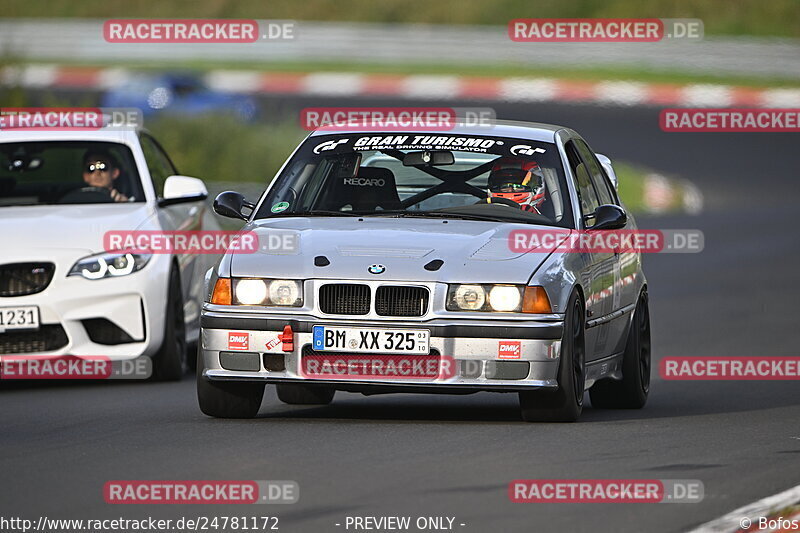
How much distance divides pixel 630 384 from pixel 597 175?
1323 millimetres

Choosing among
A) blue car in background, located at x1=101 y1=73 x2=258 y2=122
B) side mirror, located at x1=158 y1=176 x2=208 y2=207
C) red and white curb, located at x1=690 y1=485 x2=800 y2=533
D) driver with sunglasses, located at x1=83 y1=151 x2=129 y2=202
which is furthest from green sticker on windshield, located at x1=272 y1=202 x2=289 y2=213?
blue car in background, located at x1=101 y1=73 x2=258 y2=122

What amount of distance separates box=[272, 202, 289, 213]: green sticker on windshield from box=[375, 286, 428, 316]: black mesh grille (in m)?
1.31

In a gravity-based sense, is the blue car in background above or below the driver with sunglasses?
below

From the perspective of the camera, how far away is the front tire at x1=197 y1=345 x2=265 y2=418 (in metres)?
9.05

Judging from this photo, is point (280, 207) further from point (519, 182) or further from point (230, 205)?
point (519, 182)

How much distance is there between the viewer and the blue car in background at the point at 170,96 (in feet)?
125

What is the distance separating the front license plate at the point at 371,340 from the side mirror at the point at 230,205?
4.65ft

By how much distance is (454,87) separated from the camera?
147ft

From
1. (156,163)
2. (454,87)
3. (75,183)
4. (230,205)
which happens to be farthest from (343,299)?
(454,87)

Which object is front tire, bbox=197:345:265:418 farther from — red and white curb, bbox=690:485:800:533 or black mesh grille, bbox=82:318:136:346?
red and white curb, bbox=690:485:800:533

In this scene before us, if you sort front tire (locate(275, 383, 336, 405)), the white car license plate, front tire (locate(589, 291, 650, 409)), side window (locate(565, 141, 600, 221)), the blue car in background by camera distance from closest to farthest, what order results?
side window (locate(565, 141, 600, 221)) → front tire (locate(275, 383, 336, 405)) → front tire (locate(589, 291, 650, 409)) → the white car license plate → the blue car in background

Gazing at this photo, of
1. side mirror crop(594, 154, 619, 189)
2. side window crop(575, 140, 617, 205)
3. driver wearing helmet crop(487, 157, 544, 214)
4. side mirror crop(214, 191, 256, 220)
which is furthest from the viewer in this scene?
side mirror crop(594, 154, 619, 189)

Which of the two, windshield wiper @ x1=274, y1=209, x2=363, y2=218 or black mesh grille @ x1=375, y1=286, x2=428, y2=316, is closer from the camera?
black mesh grille @ x1=375, y1=286, x2=428, y2=316

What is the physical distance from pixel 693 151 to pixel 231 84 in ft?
45.8
